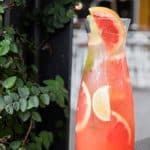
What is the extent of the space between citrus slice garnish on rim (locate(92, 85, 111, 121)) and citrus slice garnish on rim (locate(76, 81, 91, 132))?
0.03m

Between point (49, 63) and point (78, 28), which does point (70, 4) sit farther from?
point (78, 28)

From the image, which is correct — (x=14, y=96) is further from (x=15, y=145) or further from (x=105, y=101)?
(x=105, y=101)

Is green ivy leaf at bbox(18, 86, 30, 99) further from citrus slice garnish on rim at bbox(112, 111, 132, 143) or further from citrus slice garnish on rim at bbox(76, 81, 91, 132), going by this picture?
citrus slice garnish on rim at bbox(112, 111, 132, 143)

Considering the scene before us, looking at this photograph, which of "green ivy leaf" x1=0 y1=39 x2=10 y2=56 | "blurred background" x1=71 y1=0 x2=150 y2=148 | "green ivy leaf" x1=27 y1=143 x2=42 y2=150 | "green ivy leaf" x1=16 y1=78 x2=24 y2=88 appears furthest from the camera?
"blurred background" x1=71 y1=0 x2=150 y2=148

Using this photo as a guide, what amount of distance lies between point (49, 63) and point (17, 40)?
526 mm

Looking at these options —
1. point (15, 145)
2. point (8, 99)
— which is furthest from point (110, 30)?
point (15, 145)

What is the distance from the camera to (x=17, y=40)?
2.50 m

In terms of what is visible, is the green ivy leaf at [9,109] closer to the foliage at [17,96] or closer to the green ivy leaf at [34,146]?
the foliage at [17,96]

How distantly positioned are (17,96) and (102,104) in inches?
13.3

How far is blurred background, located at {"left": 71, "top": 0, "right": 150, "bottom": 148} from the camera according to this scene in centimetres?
698

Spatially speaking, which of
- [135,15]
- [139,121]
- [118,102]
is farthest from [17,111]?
[135,15]

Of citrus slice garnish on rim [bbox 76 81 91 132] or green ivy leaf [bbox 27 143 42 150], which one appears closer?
citrus slice garnish on rim [bbox 76 81 91 132]

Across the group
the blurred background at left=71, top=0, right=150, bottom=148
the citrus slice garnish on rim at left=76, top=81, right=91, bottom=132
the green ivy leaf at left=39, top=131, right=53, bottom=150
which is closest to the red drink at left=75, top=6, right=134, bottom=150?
the citrus slice garnish on rim at left=76, top=81, right=91, bottom=132

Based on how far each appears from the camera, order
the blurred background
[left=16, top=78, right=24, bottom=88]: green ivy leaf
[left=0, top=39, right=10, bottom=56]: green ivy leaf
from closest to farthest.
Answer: [left=0, top=39, right=10, bottom=56]: green ivy leaf < [left=16, top=78, right=24, bottom=88]: green ivy leaf < the blurred background
